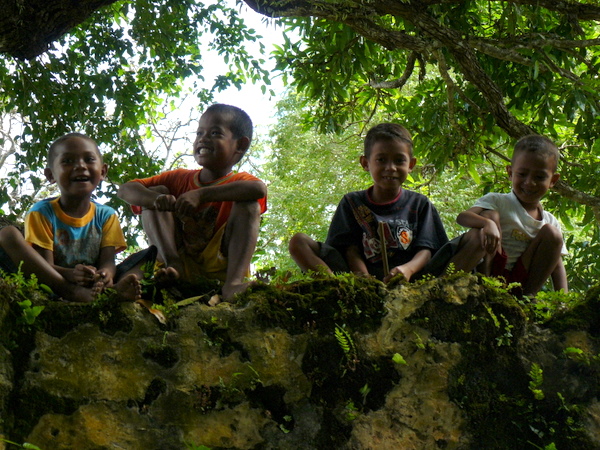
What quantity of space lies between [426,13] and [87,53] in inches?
147

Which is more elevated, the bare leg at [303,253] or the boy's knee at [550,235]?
the boy's knee at [550,235]

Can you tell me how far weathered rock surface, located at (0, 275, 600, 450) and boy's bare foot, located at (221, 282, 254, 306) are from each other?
0.88 feet

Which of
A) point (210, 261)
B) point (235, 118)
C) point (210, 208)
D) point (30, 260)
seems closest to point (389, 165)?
point (235, 118)

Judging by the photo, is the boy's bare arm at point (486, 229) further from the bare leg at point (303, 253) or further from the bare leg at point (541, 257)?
the bare leg at point (303, 253)

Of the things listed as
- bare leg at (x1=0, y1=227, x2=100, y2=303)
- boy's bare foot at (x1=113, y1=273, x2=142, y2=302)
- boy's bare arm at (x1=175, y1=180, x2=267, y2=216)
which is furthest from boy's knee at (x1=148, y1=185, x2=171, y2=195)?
boy's bare foot at (x1=113, y1=273, x2=142, y2=302)

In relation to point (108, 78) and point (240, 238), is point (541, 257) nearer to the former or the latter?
point (240, 238)

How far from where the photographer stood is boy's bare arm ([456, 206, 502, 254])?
351 cm

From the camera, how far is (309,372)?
261 cm

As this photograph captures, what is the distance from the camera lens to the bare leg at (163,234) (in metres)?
3.55

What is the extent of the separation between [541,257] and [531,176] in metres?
0.56

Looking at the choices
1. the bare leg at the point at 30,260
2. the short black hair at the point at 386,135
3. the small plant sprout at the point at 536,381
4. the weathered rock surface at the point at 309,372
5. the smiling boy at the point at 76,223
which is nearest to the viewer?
the weathered rock surface at the point at 309,372

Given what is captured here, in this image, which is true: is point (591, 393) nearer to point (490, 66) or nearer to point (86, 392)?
point (86, 392)

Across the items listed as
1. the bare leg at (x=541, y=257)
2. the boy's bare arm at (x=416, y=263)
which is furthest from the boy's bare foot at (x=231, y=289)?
the bare leg at (x=541, y=257)

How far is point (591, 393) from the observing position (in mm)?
2639
